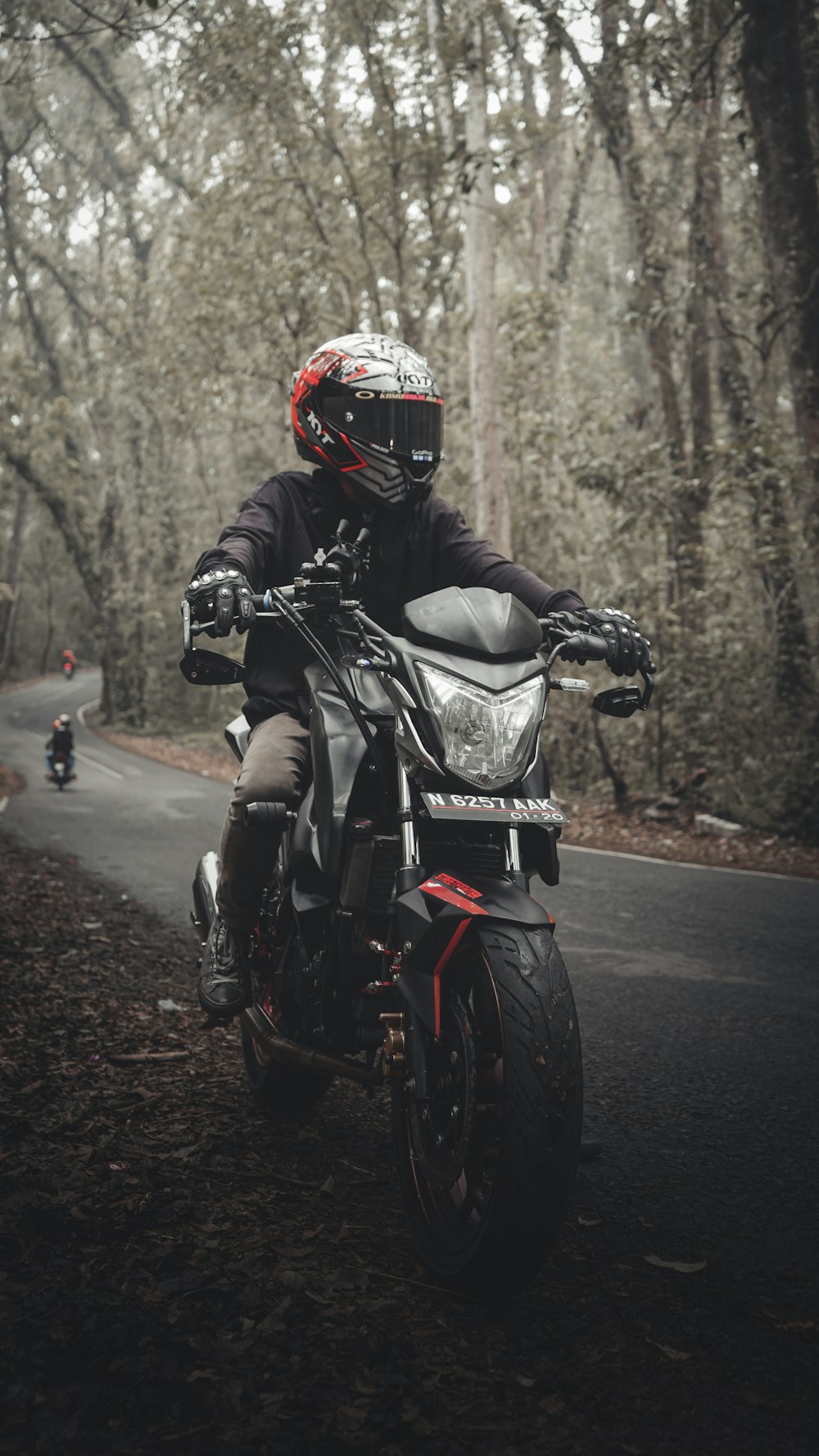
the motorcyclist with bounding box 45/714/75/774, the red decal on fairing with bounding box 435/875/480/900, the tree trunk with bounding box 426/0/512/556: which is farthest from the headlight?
the motorcyclist with bounding box 45/714/75/774

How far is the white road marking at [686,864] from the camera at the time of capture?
950 centimetres

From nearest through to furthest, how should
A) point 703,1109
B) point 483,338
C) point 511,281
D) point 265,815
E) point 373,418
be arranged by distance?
point 265,815
point 373,418
point 703,1109
point 483,338
point 511,281

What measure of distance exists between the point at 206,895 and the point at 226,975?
0.54 metres

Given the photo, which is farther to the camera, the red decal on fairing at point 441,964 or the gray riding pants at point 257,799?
the gray riding pants at point 257,799

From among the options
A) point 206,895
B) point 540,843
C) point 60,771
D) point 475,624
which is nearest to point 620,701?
point 540,843

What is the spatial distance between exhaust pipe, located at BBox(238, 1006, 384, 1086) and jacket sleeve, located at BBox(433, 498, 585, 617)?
1.56m

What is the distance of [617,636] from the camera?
3.42m

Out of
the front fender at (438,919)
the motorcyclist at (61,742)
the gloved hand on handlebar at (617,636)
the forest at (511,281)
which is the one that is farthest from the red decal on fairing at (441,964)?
the motorcyclist at (61,742)

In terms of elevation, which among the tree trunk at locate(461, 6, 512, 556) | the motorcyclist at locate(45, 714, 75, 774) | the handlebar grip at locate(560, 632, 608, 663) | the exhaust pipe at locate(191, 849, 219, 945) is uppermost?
the tree trunk at locate(461, 6, 512, 556)

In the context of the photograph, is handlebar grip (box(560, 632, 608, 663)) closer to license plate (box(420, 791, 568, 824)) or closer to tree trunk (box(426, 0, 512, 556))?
license plate (box(420, 791, 568, 824))

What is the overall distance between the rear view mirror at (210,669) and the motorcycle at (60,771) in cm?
1452

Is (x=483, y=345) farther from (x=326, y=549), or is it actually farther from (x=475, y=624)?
(x=475, y=624)

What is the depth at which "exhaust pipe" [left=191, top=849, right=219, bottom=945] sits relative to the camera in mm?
4301

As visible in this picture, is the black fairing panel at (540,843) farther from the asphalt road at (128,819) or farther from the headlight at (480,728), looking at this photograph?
the asphalt road at (128,819)
